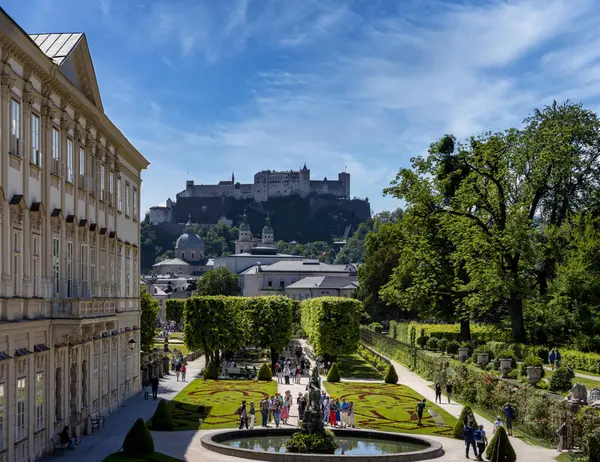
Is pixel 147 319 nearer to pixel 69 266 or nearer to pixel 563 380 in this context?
pixel 69 266

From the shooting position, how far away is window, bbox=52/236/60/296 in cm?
2798

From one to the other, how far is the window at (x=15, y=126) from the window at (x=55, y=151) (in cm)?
374

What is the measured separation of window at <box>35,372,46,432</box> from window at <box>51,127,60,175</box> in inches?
274

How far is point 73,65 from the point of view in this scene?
3155cm

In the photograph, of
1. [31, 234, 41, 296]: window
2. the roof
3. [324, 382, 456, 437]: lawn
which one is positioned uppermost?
the roof

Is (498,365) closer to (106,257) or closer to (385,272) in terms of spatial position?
(106,257)

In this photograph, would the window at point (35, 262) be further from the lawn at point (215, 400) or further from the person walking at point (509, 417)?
the person walking at point (509, 417)

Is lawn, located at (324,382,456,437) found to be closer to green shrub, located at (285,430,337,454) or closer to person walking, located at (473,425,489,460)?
person walking, located at (473,425,489,460)

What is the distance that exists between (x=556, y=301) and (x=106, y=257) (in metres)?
28.8

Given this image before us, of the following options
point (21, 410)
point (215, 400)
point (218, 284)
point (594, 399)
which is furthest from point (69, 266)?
point (218, 284)

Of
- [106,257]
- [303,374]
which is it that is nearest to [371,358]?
[303,374]

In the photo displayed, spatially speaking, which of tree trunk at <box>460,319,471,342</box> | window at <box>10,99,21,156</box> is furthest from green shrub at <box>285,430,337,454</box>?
tree trunk at <box>460,319,471,342</box>

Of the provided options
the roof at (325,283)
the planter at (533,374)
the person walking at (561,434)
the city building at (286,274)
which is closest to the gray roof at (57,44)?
the person walking at (561,434)

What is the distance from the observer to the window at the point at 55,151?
92.5 ft
